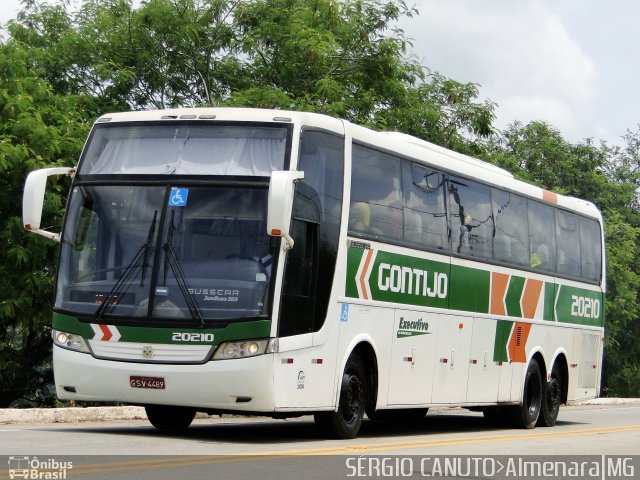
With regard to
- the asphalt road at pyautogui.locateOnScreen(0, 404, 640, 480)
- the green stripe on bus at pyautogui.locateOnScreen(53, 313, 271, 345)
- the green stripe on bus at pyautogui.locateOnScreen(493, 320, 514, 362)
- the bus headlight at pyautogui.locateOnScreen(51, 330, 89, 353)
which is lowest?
the asphalt road at pyautogui.locateOnScreen(0, 404, 640, 480)

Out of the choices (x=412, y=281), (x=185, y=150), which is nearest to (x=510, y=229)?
(x=412, y=281)

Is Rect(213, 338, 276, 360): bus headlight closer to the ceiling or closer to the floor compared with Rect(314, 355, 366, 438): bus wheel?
closer to the ceiling

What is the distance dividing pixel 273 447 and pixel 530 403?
8538 millimetres

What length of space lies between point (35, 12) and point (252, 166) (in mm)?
17996

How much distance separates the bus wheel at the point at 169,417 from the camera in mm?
14758

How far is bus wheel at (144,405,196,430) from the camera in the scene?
1476cm

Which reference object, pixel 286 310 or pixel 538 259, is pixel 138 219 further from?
pixel 538 259

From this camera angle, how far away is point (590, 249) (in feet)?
74.4

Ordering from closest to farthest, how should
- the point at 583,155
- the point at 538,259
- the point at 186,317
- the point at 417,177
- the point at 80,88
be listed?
1. the point at 186,317
2. the point at 417,177
3. the point at 538,259
4. the point at 80,88
5. the point at 583,155

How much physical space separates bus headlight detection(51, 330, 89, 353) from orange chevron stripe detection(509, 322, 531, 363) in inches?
314

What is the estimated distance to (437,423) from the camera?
2056 cm

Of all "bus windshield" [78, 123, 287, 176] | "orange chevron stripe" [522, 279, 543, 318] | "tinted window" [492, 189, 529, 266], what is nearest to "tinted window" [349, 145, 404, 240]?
"bus windshield" [78, 123, 287, 176]

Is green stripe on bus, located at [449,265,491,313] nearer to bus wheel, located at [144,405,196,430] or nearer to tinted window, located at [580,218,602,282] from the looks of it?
bus wheel, located at [144,405,196,430]

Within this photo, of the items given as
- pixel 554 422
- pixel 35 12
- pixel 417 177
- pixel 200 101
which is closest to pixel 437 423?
pixel 554 422
